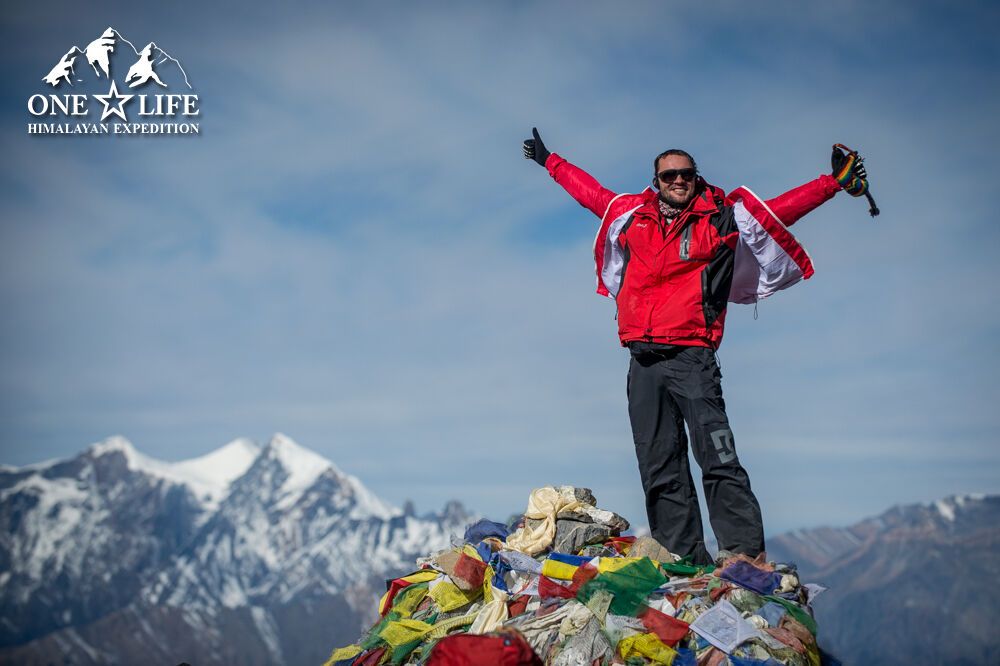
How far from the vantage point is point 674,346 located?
29.2ft

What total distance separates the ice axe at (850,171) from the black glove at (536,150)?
3.04 m

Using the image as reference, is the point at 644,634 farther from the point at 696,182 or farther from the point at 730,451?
the point at 696,182

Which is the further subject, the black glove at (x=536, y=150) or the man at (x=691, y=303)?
the black glove at (x=536, y=150)

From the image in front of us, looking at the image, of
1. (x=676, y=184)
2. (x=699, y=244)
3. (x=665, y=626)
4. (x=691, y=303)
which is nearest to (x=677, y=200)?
(x=676, y=184)

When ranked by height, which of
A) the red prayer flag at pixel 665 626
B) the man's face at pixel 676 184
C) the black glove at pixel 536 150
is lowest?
the red prayer flag at pixel 665 626

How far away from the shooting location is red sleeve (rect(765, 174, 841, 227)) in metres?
8.55

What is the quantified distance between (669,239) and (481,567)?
3.54 m

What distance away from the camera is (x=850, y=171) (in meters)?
8.36

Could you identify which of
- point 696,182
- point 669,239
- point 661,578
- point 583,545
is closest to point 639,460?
point 583,545

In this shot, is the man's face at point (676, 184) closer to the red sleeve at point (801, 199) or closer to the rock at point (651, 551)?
the red sleeve at point (801, 199)

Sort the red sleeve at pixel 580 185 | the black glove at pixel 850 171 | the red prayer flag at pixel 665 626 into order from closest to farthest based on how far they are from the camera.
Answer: the red prayer flag at pixel 665 626 → the black glove at pixel 850 171 → the red sleeve at pixel 580 185

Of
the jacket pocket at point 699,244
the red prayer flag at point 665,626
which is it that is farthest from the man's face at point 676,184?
the red prayer flag at point 665,626

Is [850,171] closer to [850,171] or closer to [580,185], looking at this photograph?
[850,171]

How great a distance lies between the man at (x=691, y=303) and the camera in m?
8.61
